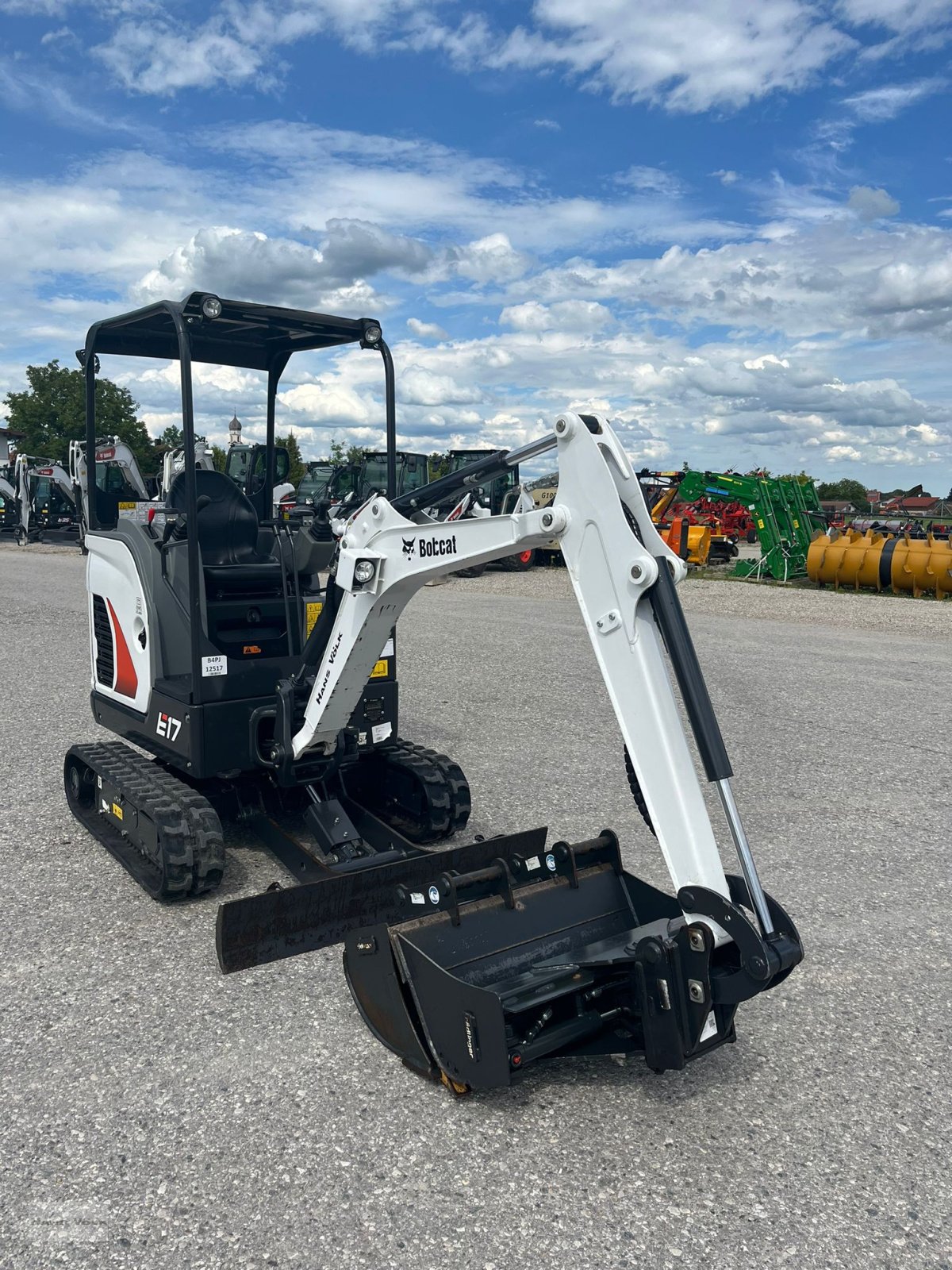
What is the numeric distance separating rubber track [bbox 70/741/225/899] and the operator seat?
1055 millimetres

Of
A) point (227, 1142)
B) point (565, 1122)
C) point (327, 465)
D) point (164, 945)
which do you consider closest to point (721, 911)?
point (565, 1122)

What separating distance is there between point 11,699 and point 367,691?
5511 mm

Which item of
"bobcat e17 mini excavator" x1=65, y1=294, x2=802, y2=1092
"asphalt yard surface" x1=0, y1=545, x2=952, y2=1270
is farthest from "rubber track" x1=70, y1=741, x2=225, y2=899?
"asphalt yard surface" x1=0, y1=545, x2=952, y2=1270

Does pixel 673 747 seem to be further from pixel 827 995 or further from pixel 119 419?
Answer: pixel 119 419

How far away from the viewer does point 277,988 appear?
403 centimetres

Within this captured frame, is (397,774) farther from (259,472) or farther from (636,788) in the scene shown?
(636,788)

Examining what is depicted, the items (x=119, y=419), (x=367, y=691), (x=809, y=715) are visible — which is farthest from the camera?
(x=119, y=419)

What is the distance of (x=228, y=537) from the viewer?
535 centimetres

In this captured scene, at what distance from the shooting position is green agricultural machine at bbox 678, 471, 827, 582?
2242 cm

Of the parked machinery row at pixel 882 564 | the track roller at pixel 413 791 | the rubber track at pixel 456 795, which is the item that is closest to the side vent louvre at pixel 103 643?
the track roller at pixel 413 791

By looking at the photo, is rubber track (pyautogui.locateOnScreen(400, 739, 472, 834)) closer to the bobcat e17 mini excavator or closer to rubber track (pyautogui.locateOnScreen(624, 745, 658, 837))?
the bobcat e17 mini excavator

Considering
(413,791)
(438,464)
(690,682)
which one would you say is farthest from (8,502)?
(690,682)

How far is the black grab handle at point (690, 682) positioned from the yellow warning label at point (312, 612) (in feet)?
8.40

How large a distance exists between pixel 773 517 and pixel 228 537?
1914 cm
